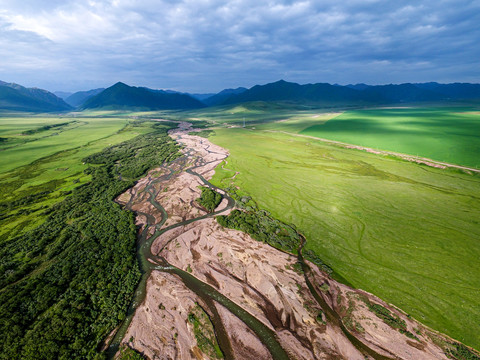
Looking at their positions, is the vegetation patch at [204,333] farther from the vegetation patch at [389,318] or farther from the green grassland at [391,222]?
the green grassland at [391,222]

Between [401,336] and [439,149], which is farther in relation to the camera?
[439,149]

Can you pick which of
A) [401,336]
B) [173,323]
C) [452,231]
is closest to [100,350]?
[173,323]

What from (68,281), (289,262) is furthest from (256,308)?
(68,281)

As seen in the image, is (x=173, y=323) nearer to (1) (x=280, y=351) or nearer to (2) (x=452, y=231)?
(1) (x=280, y=351)

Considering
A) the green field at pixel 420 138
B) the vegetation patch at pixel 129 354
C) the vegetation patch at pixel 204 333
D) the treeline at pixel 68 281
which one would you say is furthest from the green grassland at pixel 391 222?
the treeline at pixel 68 281

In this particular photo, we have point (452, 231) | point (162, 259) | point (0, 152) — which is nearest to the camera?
point (162, 259)

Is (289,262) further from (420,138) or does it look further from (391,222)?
(420,138)
